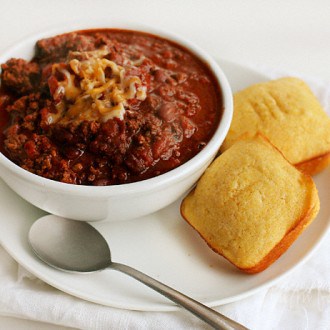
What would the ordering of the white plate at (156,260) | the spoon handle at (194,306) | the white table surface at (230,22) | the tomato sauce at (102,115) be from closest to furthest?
the spoon handle at (194,306) → the white plate at (156,260) → the tomato sauce at (102,115) → the white table surface at (230,22)

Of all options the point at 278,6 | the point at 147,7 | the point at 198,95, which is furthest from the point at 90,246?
the point at 278,6

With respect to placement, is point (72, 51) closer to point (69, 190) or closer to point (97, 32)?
point (97, 32)

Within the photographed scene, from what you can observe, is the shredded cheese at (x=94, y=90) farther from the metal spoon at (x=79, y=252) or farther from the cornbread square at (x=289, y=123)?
the cornbread square at (x=289, y=123)

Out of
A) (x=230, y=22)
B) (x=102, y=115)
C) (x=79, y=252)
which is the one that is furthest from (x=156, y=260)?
(x=230, y=22)

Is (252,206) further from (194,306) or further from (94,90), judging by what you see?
(94,90)

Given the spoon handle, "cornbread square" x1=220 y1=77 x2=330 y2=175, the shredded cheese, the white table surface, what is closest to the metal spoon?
the spoon handle

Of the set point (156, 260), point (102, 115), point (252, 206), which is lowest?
point (156, 260)

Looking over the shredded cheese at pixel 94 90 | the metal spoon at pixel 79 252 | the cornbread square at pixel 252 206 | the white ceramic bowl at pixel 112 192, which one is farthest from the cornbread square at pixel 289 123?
the metal spoon at pixel 79 252
